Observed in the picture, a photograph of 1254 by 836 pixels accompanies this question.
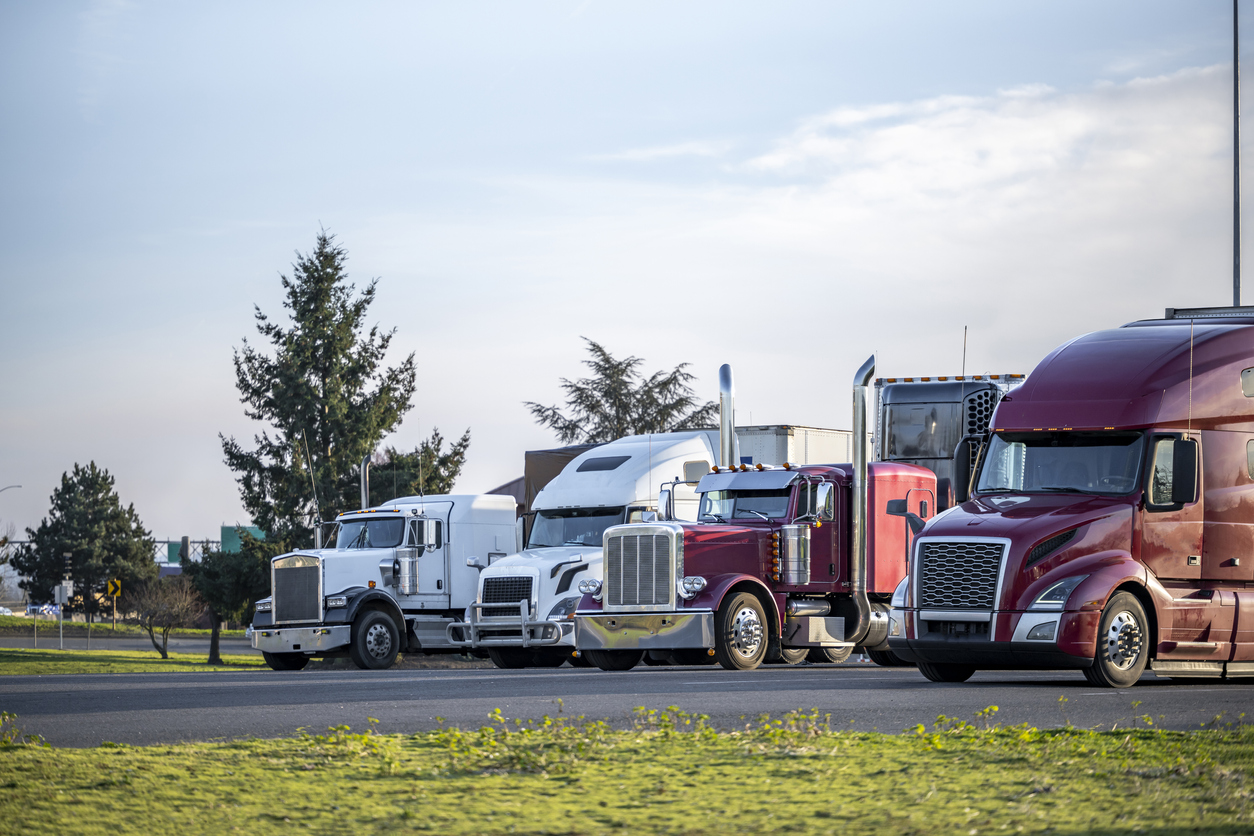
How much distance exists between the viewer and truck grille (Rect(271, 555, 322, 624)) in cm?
2580

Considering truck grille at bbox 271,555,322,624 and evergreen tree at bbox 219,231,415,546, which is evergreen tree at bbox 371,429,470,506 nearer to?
evergreen tree at bbox 219,231,415,546

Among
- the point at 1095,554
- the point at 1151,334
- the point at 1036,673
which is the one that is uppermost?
the point at 1151,334

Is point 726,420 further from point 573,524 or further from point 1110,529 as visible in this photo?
point 1110,529

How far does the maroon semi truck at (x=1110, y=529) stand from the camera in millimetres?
14500

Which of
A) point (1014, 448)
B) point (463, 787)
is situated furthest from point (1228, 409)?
point (463, 787)

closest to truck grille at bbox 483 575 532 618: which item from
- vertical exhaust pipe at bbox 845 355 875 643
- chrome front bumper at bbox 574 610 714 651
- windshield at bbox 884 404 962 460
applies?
chrome front bumper at bbox 574 610 714 651

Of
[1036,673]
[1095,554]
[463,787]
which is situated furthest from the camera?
[1036,673]

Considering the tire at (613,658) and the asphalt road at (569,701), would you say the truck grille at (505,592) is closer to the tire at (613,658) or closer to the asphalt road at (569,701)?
the tire at (613,658)

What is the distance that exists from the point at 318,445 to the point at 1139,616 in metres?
38.6

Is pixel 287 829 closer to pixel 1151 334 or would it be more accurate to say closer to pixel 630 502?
pixel 1151 334

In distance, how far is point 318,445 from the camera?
164ft

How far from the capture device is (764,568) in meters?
20.6

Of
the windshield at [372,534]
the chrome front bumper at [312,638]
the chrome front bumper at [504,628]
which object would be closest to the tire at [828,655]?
the chrome front bumper at [504,628]

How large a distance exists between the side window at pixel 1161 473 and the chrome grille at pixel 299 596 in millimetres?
15421
